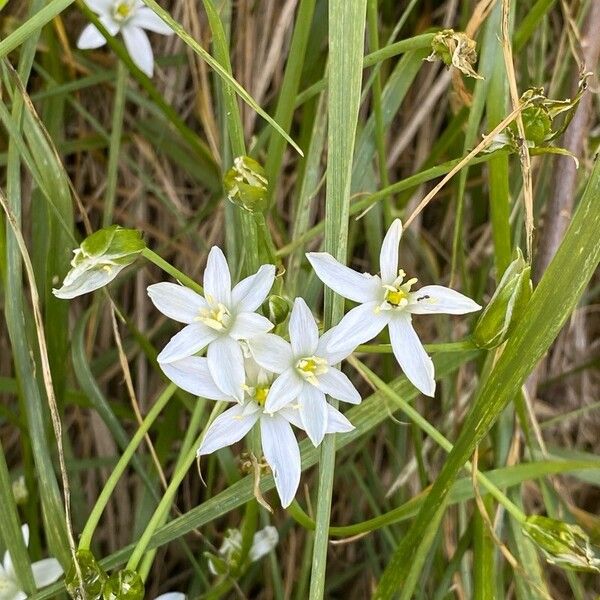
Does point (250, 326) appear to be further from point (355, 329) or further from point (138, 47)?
point (138, 47)

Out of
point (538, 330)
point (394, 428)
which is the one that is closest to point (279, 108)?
point (538, 330)

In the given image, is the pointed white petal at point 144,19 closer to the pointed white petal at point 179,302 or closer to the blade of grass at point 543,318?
the pointed white petal at point 179,302

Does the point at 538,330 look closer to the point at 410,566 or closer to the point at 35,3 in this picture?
the point at 410,566

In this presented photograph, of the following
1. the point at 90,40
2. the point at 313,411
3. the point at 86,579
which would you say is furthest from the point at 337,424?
the point at 90,40

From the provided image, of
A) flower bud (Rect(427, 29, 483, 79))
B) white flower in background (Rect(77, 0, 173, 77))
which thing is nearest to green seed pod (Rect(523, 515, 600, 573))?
flower bud (Rect(427, 29, 483, 79))

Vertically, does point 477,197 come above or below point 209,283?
below

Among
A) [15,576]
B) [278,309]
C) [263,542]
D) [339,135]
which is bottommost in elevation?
[263,542]

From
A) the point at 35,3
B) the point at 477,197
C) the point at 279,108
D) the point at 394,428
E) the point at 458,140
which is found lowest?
the point at 394,428
